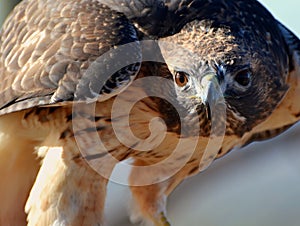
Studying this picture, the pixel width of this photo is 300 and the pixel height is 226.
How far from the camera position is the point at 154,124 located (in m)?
6.46

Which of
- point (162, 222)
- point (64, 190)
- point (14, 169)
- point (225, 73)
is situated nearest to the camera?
point (225, 73)

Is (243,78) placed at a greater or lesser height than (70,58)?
greater

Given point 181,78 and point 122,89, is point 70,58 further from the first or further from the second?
point 181,78

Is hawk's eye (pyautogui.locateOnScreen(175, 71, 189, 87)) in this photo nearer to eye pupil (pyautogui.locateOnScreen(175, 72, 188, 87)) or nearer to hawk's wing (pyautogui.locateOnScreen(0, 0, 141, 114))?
eye pupil (pyautogui.locateOnScreen(175, 72, 188, 87))

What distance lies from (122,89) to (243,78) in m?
0.70

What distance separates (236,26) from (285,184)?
126 inches

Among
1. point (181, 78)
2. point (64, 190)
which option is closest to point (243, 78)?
point (181, 78)

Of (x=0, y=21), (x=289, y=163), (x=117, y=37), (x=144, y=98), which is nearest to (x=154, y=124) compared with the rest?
(x=144, y=98)

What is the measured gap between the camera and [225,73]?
5863 mm

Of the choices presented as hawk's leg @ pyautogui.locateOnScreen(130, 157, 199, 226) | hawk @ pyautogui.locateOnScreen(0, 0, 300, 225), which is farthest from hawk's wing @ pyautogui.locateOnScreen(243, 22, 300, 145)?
hawk's leg @ pyautogui.locateOnScreen(130, 157, 199, 226)

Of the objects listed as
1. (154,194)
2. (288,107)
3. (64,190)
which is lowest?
(154,194)

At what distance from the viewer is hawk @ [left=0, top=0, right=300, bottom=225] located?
6.01 meters

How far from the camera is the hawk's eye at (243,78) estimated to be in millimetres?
5956

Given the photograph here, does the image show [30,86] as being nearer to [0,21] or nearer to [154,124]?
[0,21]
